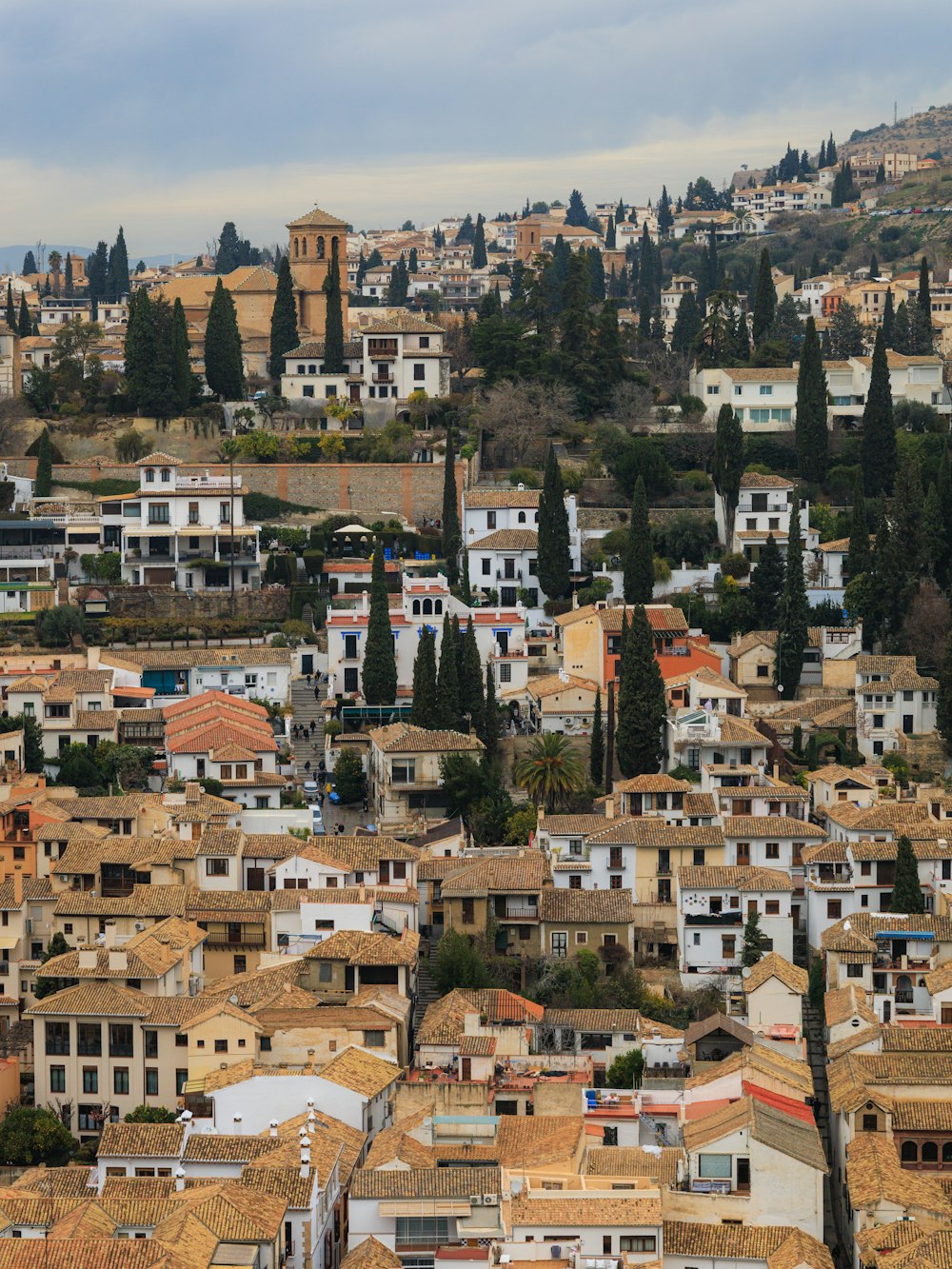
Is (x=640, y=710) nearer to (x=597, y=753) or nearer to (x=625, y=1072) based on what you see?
(x=597, y=753)

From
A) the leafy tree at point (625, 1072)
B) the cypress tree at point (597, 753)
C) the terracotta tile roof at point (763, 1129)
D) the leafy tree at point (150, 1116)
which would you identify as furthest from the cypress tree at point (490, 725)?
the terracotta tile roof at point (763, 1129)

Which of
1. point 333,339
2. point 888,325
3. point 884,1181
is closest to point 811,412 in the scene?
point 333,339

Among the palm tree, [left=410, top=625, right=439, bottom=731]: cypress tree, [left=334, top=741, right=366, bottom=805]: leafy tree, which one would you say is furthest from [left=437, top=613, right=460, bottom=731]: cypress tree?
the palm tree

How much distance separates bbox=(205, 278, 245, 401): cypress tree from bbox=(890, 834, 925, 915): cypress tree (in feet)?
108

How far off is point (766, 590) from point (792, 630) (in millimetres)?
3236

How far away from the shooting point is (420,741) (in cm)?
5253

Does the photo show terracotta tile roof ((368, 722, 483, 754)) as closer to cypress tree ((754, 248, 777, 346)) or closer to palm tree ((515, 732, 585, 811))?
palm tree ((515, 732, 585, 811))

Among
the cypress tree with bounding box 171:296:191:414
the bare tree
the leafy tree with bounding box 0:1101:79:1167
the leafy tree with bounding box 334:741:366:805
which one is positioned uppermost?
the cypress tree with bounding box 171:296:191:414

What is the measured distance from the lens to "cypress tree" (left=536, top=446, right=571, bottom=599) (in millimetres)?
62156

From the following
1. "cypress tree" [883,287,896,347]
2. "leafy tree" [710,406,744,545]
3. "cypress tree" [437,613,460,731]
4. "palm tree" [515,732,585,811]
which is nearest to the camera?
"palm tree" [515,732,585,811]

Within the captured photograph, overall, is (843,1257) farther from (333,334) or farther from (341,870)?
(333,334)

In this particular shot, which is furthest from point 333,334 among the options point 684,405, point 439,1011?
point 439,1011

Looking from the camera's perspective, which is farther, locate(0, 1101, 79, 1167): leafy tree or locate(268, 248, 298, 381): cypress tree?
locate(268, 248, 298, 381): cypress tree

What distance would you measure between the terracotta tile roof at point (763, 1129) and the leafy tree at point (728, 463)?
28.7 m
